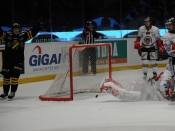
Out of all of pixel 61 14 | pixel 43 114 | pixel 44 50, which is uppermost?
pixel 61 14

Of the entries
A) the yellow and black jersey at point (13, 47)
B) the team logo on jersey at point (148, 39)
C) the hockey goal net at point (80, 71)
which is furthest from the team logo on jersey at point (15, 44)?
the team logo on jersey at point (148, 39)

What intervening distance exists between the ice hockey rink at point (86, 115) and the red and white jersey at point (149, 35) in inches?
95.4

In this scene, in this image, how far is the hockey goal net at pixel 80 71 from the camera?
7.84 meters

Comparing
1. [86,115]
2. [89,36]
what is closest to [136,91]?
[86,115]

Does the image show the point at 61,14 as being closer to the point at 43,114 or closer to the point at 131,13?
the point at 131,13

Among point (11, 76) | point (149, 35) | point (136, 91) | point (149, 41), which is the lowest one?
point (136, 91)

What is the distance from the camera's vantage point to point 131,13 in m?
15.1

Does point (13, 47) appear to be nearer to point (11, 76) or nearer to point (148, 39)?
point (11, 76)

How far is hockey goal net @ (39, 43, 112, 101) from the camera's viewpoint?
Result: 7.84 m

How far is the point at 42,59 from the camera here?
35.1 ft

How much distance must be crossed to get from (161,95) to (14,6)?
18.2 ft

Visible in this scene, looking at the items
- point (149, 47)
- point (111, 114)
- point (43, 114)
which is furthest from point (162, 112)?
point (149, 47)

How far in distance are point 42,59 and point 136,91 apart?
360cm

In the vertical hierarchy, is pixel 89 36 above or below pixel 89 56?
above
